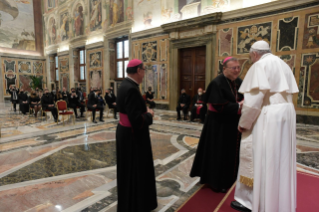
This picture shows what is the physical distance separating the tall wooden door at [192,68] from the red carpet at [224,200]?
6706 millimetres

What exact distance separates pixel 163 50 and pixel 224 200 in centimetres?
850

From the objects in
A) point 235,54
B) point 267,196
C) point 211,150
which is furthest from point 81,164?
point 235,54

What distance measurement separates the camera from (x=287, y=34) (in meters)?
6.51

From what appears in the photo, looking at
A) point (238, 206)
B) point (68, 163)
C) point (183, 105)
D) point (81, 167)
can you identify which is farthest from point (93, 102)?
point (238, 206)

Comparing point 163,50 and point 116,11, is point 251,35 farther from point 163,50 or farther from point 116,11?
point 116,11

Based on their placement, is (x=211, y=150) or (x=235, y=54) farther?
(x=235, y=54)

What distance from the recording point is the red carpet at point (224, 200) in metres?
2.16

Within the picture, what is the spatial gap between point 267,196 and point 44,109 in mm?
8102

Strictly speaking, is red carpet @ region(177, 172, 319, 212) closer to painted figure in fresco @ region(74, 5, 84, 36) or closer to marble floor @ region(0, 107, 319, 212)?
marble floor @ region(0, 107, 319, 212)

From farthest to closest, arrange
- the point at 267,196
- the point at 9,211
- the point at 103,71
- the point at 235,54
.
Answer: the point at 103,71, the point at 235,54, the point at 9,211, the point at 267,196

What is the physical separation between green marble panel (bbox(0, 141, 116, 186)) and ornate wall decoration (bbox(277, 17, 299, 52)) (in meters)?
6.35

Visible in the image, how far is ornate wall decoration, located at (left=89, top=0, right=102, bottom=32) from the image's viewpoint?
1313 centimetres

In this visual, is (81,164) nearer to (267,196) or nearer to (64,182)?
(64,182)

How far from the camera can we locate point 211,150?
2525mm
